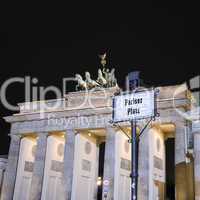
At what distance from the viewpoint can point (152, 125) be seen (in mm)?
48188

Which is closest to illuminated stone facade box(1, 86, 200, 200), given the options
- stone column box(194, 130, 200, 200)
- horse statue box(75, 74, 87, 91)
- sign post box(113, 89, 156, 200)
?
stone column box(194, 130, 200, 200)

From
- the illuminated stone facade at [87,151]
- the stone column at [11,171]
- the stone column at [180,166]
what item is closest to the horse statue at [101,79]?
the illuminated stone facade at [87,151]

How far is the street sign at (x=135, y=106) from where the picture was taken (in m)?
21.3

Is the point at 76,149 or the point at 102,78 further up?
the point at 102,78

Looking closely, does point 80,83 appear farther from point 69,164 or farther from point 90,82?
point 69,164

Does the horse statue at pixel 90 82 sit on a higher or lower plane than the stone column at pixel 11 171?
higher

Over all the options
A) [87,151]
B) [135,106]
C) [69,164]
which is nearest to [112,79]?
[87,151]

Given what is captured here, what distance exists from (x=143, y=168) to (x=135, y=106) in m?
26.0

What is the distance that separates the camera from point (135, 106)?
70.9 feet

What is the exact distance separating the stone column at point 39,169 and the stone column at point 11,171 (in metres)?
3.75

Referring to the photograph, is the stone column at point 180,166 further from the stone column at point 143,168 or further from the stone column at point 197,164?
the stone column at point 143,168

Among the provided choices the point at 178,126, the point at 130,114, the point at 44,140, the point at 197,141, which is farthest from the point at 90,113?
the point at 130,114

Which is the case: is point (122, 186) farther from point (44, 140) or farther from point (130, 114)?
point (130, 114)

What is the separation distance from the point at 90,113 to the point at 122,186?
35.0 ft
